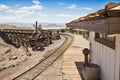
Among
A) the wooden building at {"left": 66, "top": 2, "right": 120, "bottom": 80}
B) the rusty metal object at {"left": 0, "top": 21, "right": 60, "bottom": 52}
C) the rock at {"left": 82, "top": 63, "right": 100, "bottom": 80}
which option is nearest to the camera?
the wooden building at {"left": 66, "top": 2, "right": 120, "bottom": 80}

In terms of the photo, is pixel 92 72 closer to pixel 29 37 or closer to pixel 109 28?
pixel 109 28

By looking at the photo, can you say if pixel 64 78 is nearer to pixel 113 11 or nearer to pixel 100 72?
pixel 100 72

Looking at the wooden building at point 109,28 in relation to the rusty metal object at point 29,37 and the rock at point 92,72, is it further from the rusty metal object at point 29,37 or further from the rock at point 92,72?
the rusty metal object at point 29,37

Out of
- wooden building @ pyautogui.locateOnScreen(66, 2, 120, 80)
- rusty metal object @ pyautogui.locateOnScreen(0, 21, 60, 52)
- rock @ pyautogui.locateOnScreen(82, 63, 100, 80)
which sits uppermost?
wooden building @ pyautogui.locateOnScreen(66, 2, 120, 80)

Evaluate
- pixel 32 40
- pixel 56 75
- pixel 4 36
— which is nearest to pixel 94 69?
pixel 56 75

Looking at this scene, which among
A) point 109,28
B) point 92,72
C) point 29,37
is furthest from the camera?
point 29,37

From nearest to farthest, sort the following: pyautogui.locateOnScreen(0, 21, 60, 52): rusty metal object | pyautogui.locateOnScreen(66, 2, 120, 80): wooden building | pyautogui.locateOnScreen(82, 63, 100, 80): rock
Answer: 1. pyautogui.locateOnScreen(66, 2, 120, 80): wooden building
2. pyautogui.locateOnScreen(82, 63, 100, 80): rock
3. pyautogui.locateOnScreen(0, 21, 60, 52): rusty metal object

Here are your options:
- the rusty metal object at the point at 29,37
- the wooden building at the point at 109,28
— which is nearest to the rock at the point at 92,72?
the wooden building at the point at 109,28

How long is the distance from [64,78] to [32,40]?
26.2 m

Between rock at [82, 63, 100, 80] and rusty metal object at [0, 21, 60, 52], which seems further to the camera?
rusty metal object at [0, 21, 60, 52]

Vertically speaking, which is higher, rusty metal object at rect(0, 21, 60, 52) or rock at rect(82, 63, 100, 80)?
rock at rect(82, 63, 100, 80)

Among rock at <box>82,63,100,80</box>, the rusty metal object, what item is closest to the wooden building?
rock at <box>82,63,100,80</box>

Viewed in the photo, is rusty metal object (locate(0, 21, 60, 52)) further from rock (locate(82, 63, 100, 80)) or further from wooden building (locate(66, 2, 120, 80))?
wooden building (locate(66, 2, 120, 80))

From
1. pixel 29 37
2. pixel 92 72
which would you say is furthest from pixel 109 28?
pixel 29 37
